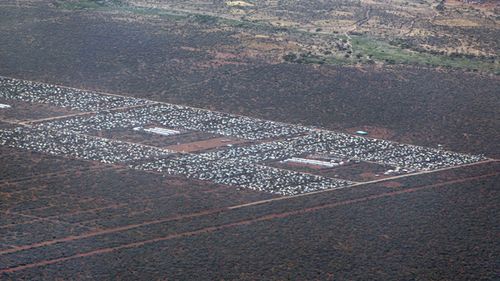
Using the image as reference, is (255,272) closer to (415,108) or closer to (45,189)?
(45,189)

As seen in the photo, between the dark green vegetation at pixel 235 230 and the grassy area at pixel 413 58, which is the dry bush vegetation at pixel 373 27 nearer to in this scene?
the grassy area at pixel 413 58

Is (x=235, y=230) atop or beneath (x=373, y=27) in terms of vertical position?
beneath

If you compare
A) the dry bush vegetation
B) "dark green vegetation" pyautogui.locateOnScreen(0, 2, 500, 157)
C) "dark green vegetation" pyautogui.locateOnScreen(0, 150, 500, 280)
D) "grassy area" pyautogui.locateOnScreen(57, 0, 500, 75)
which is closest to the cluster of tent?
"dark green vegetation" pyautogui.locateOnScreen(0, 150, 500, 280)

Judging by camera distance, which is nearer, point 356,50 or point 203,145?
point 203,145

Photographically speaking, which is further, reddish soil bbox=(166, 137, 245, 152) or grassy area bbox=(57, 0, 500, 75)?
grassy area bbox=(57, 0, 500, 75)

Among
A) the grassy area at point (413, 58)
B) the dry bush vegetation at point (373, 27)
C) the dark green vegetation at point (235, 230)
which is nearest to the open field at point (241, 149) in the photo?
the dark green vegetation at point (235, 230)

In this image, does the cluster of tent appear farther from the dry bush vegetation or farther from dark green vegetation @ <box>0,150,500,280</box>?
the dry bush vegetation

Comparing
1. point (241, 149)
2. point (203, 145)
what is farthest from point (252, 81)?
point (241, 149)

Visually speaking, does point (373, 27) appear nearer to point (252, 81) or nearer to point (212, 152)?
point (252, 81)
